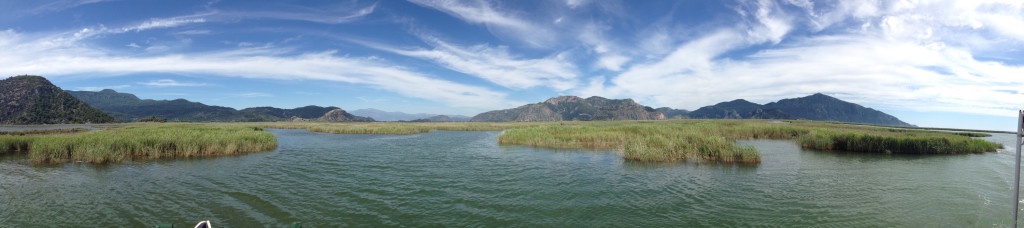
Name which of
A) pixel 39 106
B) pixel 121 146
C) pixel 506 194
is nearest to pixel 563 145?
pixel 506 194

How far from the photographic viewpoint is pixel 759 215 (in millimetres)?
11758

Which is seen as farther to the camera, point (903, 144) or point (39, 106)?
point (39, 106)

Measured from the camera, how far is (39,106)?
13050cm

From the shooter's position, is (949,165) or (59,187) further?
(949,165)

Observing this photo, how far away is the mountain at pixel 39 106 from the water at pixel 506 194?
160 meters

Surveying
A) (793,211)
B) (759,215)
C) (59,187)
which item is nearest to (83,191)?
(59,187)

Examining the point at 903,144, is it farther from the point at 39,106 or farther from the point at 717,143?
the point at 39,106

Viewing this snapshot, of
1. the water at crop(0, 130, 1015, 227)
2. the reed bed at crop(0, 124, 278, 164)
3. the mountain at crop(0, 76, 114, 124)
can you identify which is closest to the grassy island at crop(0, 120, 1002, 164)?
the reed bed at crop(0, 124, 278, 164)

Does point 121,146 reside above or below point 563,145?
above

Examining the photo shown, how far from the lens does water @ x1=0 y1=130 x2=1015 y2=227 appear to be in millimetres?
11297

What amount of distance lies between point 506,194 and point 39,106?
20529 centimetres

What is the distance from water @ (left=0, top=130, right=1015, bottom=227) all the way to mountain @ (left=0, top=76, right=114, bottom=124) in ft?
526

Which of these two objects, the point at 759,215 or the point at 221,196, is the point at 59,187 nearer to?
the point at 221,196

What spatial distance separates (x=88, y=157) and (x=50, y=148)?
9.46 ft
